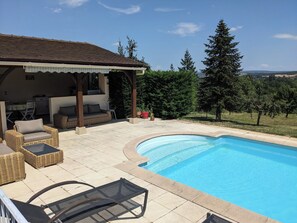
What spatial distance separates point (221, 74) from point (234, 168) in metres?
12.7

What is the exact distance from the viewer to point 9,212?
346 cm

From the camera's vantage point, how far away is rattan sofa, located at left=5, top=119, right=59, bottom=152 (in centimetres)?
1088

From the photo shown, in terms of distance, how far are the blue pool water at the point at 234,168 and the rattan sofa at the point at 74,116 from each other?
6.11 metres

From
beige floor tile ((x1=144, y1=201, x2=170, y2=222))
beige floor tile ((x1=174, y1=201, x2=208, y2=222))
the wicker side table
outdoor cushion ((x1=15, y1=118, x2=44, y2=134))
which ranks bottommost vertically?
beige floor tile ((x1=144, y1=201, x2=170, y2=222))

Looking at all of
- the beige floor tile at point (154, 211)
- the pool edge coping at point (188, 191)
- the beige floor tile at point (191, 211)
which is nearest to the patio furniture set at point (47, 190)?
the beige floor tile at point (154, 211)

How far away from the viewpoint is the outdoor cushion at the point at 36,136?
11316mm

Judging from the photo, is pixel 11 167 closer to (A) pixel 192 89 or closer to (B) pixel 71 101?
(B) pixel 71 101

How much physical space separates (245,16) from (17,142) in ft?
93.8

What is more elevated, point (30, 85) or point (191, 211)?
point (30, 85)

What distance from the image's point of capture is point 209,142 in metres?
16.0

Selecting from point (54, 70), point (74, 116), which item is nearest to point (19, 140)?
point (54, 70)

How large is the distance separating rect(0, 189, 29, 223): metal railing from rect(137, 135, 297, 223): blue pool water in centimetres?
760

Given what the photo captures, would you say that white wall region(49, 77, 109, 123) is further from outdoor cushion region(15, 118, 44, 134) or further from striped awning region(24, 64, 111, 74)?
outdoor cushion region(15, 118, 44, 134)

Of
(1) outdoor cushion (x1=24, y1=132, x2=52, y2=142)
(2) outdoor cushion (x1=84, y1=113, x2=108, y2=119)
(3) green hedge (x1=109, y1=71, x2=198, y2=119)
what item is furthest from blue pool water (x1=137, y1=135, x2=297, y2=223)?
(3) green hedge (x1=109, y1=71, x2=198, y2=119)
